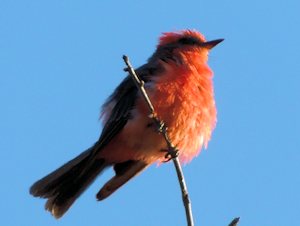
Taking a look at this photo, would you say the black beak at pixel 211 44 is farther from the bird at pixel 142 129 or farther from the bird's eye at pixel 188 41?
the bird at pixel 142 129

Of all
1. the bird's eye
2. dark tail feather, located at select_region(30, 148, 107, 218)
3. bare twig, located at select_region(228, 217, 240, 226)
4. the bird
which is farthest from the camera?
the bird's eye

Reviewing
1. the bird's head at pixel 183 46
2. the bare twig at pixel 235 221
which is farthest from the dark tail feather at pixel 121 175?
the bare twig at pixel 235 221

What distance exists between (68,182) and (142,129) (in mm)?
922

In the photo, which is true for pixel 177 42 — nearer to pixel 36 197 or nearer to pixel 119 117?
pixel 119 117

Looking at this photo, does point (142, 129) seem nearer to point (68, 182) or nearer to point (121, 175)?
point (121, 175)

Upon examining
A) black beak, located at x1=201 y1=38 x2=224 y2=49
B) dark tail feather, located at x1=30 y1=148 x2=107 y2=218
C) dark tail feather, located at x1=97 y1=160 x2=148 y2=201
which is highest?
black beak, located at x1=201 y1=38 x2=224 y2=49

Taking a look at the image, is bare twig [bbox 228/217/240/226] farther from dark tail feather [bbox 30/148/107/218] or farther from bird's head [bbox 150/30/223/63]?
bird's head [bbox 150/30/223/63]

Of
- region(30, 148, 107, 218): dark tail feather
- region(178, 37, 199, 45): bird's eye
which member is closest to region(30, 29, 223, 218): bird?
region(30, 148, 107, 218): dark tail feather

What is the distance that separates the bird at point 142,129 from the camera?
6.00m

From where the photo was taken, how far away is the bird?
6.00 meters

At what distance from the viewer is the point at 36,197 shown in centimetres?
623

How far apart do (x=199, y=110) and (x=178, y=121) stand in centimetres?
28

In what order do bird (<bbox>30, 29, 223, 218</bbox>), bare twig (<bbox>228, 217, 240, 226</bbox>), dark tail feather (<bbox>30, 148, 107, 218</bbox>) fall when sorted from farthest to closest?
dark tail feather (<bbox>30, 148, 107, 218</bbox>), bird (<bbox>30, 29, 223, 218</bbox>), bare twig (<bbox>228, 217, 240, 226</bbox>)

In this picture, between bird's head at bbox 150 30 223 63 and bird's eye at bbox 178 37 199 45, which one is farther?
bird's eye at bbox 178 37 199 45
